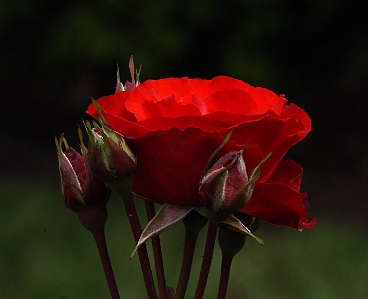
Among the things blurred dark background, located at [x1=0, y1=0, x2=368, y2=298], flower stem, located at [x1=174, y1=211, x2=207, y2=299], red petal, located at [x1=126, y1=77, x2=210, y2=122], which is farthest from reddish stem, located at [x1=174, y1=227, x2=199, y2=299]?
blurred dark background, located at [x1=0, y1=0, x2=368, y2=298]

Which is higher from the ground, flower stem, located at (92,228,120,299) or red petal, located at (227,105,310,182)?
red petal, located at (227,105,310,182)

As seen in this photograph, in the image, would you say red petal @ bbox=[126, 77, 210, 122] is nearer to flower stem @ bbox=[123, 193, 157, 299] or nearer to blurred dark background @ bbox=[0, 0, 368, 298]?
flower stem @ bbox=[123, 193, 157, 299]

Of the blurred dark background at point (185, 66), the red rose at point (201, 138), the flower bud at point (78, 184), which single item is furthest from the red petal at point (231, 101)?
the blurred dark background at point (185, 66)

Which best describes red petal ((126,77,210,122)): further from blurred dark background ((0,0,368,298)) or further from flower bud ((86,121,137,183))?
blurred dark background ((0,0,368,298))

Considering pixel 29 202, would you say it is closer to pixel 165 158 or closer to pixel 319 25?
pixel 319 25

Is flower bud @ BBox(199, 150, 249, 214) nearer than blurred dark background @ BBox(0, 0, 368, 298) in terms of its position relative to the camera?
Yes

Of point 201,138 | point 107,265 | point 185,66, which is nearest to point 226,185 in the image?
point 201,138

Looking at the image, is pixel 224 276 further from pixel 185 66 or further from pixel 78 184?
pixel 185 66

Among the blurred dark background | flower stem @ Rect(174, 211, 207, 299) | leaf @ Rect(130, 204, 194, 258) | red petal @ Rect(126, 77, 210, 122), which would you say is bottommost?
the blurred dark background
